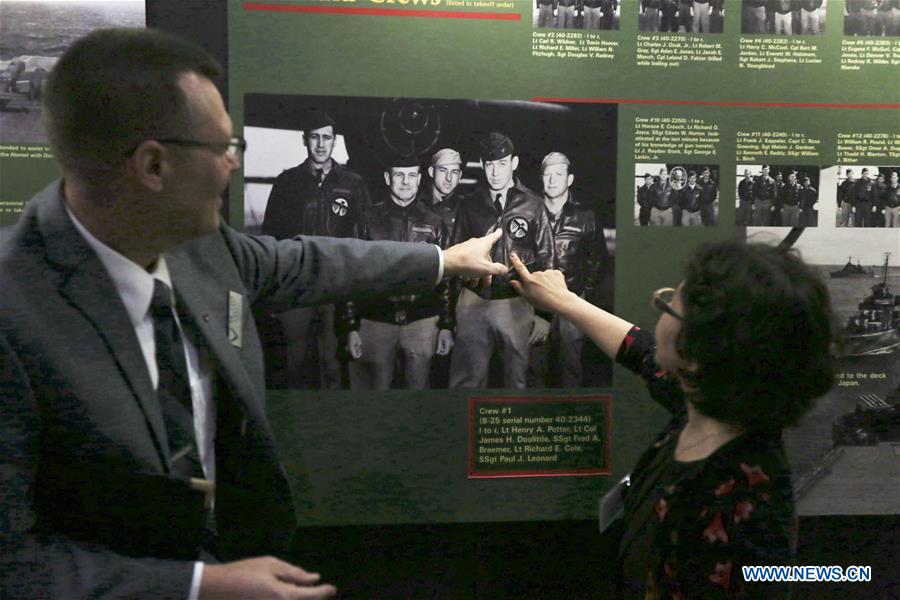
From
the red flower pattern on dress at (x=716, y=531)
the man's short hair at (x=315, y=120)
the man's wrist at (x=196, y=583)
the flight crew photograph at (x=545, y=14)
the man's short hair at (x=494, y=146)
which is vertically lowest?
the man's wrist at (x=196, y=583)

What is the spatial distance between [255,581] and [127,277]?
0.68 m

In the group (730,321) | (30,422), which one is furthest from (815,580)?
(30,422)

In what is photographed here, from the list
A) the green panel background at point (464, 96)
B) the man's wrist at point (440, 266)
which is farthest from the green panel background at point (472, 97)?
the man's wrist at point (440, 266)

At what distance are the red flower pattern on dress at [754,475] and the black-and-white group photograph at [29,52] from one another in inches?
76.2

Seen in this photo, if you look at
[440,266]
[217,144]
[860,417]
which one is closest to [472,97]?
[440,266]

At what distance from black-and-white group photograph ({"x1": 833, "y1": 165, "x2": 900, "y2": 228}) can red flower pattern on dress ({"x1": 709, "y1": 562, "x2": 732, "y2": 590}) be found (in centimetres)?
130

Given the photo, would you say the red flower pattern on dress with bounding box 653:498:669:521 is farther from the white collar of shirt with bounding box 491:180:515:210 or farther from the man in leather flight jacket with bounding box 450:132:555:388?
the white collar of shirt with bounding box 491:180:515:210

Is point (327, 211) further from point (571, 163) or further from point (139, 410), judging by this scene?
point (139, 410)

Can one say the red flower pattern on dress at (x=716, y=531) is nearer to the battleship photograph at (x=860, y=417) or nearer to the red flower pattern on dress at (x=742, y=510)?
the red flower pattern on dress at (x=742, y=510)

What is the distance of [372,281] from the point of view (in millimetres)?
1952

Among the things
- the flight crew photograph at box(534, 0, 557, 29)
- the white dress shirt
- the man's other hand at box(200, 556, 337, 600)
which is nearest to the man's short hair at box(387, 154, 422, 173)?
the flight crew photograph at box(534, 0, 557, 29)

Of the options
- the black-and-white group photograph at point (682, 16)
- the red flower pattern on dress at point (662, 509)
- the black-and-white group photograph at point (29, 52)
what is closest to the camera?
the red flower pattern on dress at point (662, 509)

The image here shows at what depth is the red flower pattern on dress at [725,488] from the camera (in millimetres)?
1562

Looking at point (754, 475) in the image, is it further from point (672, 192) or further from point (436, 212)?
point (436, 212)
